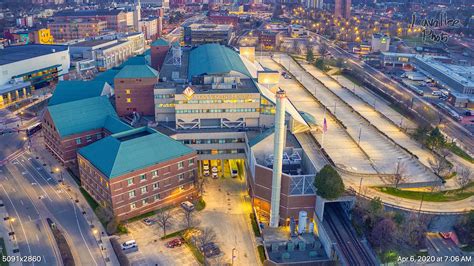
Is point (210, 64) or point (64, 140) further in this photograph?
point (210, 64)

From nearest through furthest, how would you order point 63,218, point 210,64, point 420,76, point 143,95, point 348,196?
1. point 348,196
2. point 63,218
3. point 143,95
4. point 210,64
5. point 420,76

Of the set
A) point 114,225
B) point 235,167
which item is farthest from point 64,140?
point 235,167

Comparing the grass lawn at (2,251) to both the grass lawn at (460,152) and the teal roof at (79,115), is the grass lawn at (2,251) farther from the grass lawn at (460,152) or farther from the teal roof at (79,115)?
the grass lawn at (460,152)

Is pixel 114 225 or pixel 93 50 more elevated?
pixel 93 50

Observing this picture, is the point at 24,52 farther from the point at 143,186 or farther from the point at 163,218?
the point at 163,218

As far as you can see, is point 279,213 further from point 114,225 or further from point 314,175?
point 114,225

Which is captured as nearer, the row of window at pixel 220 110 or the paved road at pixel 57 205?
the paved road at pixel 57 205

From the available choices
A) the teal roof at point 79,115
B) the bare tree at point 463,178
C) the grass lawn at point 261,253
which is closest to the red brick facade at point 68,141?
the teal roof at point 79,115
